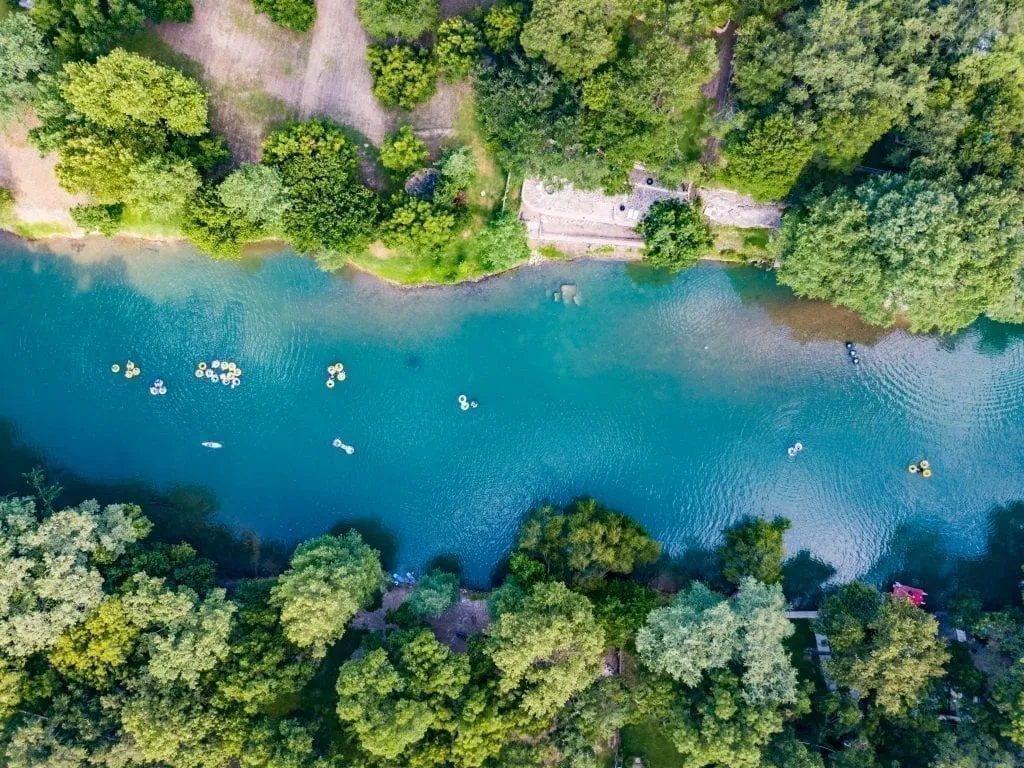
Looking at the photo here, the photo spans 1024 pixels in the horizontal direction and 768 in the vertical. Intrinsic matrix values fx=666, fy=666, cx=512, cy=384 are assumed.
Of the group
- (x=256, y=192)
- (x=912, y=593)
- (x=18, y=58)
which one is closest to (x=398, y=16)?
(x=256, y=192)

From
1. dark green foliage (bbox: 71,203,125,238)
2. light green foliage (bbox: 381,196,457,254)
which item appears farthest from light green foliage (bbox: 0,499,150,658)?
light green foliage (bbox: 381,196,457,254)

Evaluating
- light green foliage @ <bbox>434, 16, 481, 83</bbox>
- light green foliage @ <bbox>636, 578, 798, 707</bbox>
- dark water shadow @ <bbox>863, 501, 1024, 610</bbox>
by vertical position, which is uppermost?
light green foliage @ <bbox>434, 16, 481, 83</bbox>

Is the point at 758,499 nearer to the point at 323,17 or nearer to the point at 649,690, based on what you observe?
the point at 649,690

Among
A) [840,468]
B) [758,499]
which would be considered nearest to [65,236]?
[758,499]

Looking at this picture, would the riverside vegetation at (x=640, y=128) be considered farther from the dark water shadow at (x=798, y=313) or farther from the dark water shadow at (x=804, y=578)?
the dark water shadow at (x=804, y=578)

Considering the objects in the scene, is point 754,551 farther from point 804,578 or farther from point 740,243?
point 740,243

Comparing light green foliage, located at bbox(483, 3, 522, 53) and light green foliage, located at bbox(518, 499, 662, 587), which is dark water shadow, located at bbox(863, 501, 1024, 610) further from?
light green foliage, located at bbox(483, 3, 522, 53)
